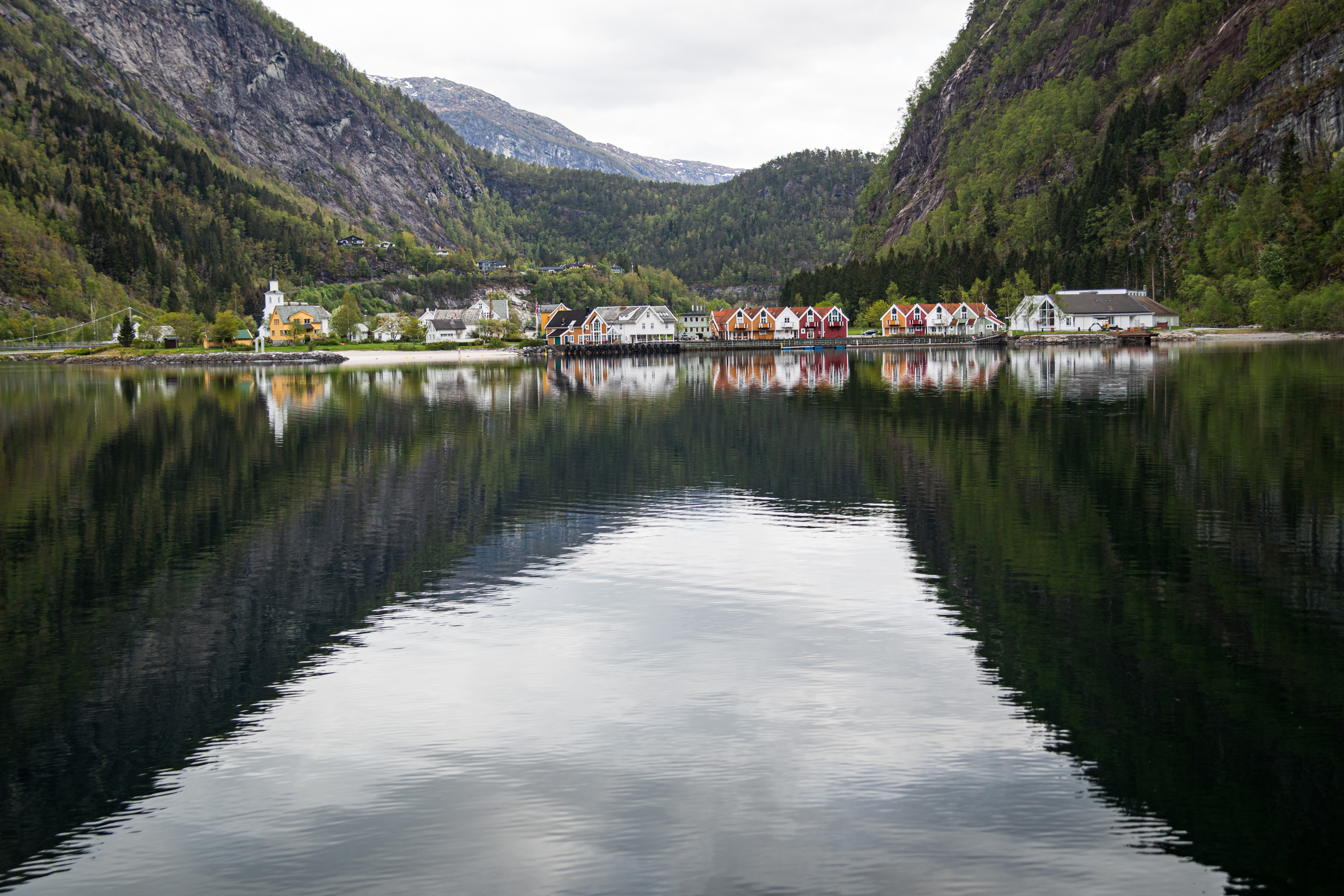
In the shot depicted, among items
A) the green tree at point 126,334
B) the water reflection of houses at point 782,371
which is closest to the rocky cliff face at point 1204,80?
the water reflection of houses at point 782,371

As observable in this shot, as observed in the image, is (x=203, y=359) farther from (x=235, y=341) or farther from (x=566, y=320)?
(x=566, y=320)

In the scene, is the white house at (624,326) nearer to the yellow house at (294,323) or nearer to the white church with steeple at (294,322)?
the white church with steeple at (294,322)

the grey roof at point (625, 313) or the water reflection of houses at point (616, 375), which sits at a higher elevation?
the grey roof at point (625, 313)

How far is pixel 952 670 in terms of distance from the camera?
11.9 meters

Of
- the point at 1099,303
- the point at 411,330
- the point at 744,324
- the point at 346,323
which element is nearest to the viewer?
the point at 1099,303

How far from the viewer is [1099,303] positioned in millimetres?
133000

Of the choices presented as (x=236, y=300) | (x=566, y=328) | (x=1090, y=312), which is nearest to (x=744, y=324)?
(x=566, y=328)

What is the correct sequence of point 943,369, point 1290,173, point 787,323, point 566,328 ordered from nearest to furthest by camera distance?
1. point 943,369
2. point 1290,173
3. point 566,328
4. point 787,323

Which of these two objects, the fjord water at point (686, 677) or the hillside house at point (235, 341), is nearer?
the fjord water at point (686, 677)

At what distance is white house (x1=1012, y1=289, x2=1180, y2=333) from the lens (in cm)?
12962

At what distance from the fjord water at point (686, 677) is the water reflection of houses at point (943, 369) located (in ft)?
101

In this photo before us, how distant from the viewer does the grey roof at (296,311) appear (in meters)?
164

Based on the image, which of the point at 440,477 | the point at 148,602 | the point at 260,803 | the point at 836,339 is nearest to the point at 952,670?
the point at 260,803

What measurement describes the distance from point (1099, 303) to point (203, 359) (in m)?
117
